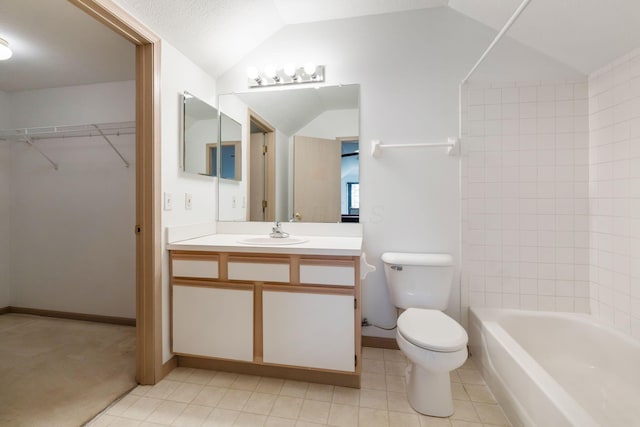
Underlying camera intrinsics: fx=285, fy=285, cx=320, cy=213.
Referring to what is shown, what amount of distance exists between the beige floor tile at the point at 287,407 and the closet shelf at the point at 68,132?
2.30 metres

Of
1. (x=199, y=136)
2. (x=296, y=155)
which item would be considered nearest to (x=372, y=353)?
(x=296, y=155)

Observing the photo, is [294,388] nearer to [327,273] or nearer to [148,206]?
[327,273]

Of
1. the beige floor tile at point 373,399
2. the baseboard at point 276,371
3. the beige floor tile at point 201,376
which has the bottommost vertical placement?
the beige floor tile at point 201,376

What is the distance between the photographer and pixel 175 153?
1.87 m

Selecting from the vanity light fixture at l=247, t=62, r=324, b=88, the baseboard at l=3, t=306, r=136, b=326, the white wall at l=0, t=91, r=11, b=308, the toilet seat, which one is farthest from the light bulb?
the white wall at l=0, t=91, r=11, b=308

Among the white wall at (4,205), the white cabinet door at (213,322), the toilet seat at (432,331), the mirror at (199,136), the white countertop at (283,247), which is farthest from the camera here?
the white wall at (4,205)

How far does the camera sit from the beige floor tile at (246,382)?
1.66 meters

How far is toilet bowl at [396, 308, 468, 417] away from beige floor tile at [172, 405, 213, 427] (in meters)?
1.06

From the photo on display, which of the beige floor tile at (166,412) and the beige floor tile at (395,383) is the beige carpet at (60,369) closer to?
the beige floor tile at (166,412)

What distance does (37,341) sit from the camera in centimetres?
221

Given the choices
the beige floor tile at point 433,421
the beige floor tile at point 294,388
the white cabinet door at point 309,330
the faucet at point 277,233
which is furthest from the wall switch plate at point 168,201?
the beige floor tile at point 433,421

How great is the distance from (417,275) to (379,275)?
344 mm

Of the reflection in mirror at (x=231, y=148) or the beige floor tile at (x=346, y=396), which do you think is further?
the reflection in mirror at (x=231, y=148)

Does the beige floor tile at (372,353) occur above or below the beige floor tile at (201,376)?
above
